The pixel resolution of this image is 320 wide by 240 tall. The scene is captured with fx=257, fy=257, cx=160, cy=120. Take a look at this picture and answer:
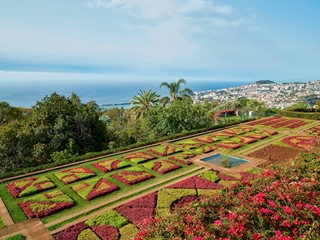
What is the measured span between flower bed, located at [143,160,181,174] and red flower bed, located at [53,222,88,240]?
701cm

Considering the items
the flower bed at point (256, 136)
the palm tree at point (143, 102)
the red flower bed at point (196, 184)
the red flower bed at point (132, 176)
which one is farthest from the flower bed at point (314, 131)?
the red flower bed at point (132, 176)

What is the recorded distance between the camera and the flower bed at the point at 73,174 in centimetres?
A: 1594

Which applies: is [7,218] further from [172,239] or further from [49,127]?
[49,127]

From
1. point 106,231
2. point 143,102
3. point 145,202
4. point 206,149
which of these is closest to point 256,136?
point 206,149

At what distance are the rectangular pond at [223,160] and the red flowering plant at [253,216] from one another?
10.6 meters

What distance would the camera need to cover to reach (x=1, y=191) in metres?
14.7

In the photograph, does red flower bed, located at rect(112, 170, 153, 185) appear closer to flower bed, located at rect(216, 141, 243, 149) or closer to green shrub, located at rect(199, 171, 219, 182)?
green shrub, located at rect(199, 171, 219, 182)

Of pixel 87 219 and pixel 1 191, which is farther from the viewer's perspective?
pixel 1 191

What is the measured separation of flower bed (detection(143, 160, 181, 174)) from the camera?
1723 centimetres

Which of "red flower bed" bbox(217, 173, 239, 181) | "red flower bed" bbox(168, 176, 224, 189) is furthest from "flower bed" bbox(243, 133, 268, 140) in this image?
"red flower bed" bbox(168, 176, 224, 189)

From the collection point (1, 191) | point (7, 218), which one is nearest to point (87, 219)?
point (7, 218)

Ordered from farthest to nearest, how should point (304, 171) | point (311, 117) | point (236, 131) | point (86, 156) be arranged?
point (311, 117)
point (236, 131)
point (86, 156)
point (304, 171)

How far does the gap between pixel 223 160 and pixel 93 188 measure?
370 inches

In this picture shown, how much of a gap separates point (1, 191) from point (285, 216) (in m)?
14.9
